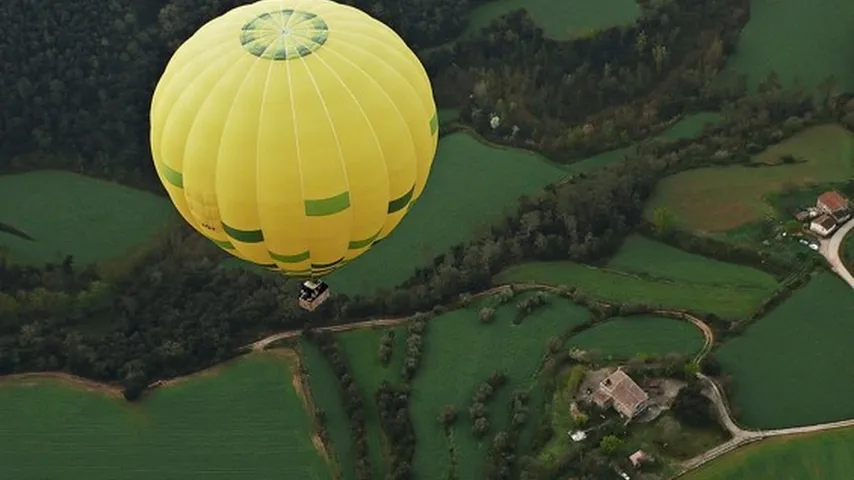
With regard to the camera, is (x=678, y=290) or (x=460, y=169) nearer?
(x=678, y=290)

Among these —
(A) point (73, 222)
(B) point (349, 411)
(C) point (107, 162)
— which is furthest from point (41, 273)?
(B) point (349, 411)

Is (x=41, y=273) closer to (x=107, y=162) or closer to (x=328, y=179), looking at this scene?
(x=107, y=162)

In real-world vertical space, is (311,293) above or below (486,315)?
above

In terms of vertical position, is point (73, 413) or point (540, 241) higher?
point (540, 241)

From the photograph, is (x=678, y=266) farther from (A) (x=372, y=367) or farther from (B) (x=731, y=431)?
(A) (x=372, y=367)

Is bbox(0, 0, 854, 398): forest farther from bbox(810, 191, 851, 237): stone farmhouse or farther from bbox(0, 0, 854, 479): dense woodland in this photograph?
bbox(810, 191, 851, 237): stone farmhouse

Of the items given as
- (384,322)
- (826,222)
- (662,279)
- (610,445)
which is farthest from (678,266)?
(384,322)

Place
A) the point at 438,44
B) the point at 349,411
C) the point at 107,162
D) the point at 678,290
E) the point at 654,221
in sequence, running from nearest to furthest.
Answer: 1. the point at 349,411
2. the point at 678,290
3. the point at 654,221
4. the point at 107,162
5. the point at 438,44
